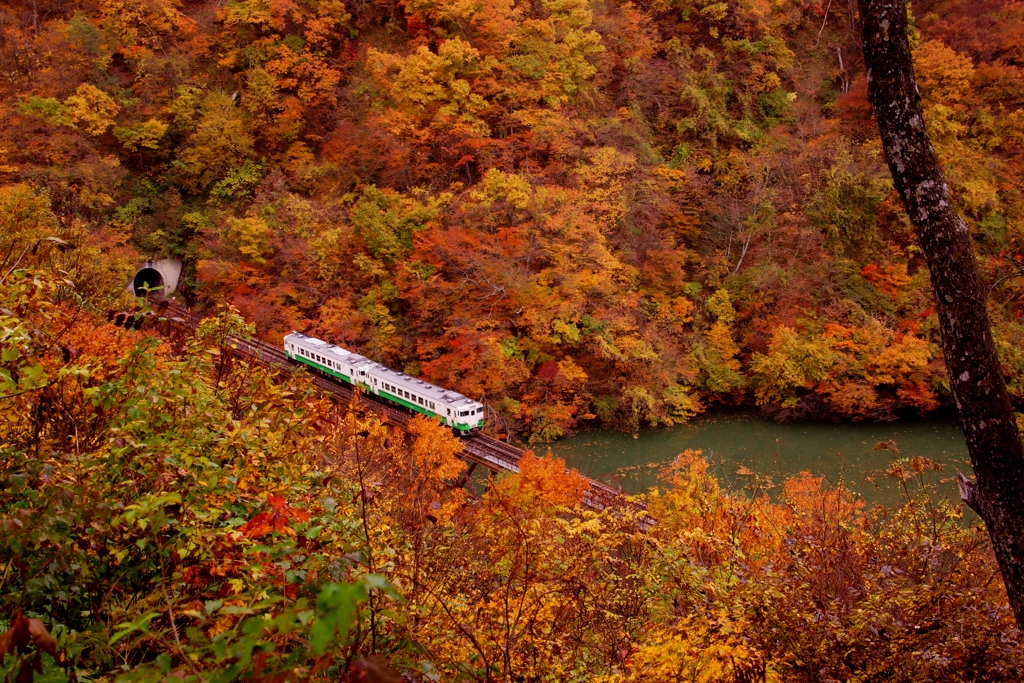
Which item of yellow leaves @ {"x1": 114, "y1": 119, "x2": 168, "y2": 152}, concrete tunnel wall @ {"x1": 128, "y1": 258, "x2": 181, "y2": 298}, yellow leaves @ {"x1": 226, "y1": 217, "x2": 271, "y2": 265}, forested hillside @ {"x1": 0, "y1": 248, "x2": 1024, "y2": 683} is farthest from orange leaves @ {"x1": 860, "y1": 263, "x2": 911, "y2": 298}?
yellow leaves @ {"x1": 114, "y1": 119, "x2": 168, "y2": 152}

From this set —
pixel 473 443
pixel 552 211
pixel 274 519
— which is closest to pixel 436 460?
pixel 473 443

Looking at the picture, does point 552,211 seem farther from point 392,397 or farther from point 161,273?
point 161,273

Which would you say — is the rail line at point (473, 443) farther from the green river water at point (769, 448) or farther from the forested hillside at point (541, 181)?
the green river water at point (769, 448)

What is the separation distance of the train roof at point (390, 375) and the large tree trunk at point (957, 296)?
45.6 feet

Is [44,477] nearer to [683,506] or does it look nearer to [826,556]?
[826,556]

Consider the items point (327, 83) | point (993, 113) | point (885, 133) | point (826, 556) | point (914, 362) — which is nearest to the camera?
point (885, 133)

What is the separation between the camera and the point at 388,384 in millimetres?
17844

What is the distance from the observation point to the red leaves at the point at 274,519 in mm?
2820

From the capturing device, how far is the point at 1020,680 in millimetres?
3943

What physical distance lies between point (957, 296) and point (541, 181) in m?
17.9

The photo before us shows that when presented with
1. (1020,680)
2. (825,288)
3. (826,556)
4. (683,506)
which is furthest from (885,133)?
(825,288)

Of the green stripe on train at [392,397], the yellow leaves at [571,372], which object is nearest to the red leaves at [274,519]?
the green stripe on train at [392,397]

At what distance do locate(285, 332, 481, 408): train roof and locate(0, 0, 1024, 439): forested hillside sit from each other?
39.4 inches

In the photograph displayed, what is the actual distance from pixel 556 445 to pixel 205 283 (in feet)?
42.4
